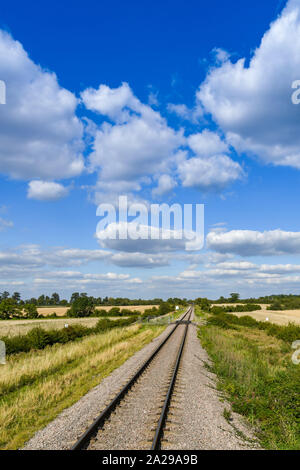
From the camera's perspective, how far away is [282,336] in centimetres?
3284

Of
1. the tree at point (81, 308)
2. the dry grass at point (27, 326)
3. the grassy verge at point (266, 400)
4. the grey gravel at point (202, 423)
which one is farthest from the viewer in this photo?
the tree at point (81, 308)

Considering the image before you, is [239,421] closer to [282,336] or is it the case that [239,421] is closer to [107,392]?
[107,392]

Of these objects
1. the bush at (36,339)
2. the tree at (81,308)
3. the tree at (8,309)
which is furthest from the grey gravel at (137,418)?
the tree at (8,309)

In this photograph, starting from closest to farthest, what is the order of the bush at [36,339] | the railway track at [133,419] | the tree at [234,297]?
the railway track at [133,419], the bush at [36,339], the tree at [234,297]

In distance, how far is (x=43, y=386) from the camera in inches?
427

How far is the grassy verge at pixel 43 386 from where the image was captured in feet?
25.2

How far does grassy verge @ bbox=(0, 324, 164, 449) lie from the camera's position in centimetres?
768

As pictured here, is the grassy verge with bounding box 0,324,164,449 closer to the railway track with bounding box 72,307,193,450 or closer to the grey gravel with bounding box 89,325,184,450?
the railway track with bounding box 72,307,193,450

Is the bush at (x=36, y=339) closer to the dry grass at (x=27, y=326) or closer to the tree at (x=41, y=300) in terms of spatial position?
the dry grass at (x=27, y=326)

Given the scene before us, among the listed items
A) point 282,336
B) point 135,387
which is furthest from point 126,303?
point 135,387

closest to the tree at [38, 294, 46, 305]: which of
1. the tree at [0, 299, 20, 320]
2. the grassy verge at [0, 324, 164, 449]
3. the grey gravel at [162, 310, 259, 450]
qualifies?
the tree at [0, 299, 20, 320]

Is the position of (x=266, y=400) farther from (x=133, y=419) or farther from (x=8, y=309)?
(x=8, y=309)

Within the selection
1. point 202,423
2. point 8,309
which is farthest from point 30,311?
point 202,423
